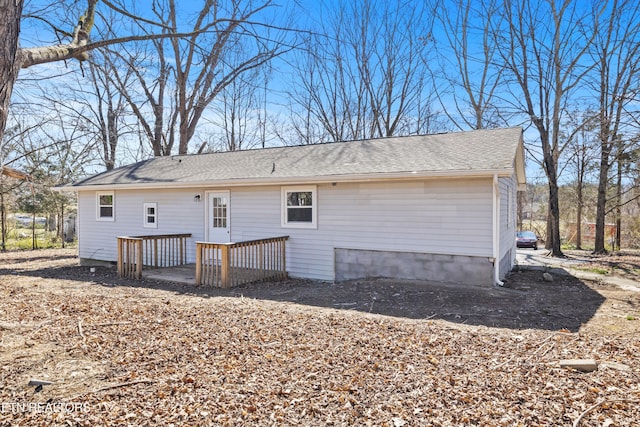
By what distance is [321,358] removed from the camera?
402 cm

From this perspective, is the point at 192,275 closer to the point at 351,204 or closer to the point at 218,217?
the point at 218,217

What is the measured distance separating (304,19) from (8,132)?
10.9 metres

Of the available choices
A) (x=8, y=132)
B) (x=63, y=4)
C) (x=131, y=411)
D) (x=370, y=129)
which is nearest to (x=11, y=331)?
(x=131, y=411)

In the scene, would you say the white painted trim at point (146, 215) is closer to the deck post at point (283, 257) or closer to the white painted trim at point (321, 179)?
the white painted trim at point (321, 179)

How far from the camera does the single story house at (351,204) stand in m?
7.71

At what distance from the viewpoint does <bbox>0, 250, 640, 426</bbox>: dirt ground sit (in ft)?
9.69

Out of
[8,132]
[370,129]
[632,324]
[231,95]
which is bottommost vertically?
[632,324]

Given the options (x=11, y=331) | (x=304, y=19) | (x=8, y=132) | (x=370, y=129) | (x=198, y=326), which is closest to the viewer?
(x=11, y=331)

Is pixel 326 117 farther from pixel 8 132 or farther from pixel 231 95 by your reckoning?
pixel 8 132

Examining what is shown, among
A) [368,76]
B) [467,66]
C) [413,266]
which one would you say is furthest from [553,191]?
[368,76]

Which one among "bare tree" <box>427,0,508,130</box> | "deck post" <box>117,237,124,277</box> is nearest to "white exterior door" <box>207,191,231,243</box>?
"deck post" <box>117,237,124,277</box>

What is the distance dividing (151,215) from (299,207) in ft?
16.2

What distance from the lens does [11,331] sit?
15.5ft

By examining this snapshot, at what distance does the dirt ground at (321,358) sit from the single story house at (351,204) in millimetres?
1222
